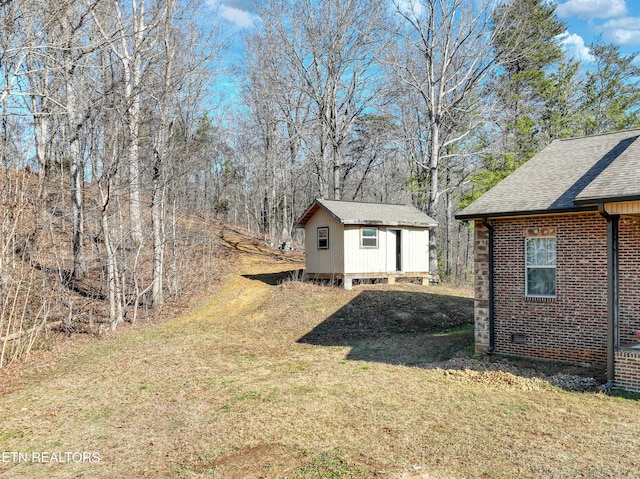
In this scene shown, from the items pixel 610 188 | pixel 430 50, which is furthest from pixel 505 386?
pixel 430 50

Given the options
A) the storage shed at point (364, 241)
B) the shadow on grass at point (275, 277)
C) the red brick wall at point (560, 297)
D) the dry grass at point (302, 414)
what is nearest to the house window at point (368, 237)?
the storage shed at point (364, 241)

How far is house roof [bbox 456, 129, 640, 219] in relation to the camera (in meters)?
8.46

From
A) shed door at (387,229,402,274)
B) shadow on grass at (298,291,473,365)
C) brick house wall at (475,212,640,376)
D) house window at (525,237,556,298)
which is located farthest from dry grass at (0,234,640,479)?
shed door at (387,229,402,274)

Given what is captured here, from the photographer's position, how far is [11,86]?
31.1 feet

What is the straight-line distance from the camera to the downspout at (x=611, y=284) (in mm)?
8359

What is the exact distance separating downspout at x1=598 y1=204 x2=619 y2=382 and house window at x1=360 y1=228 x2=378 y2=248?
37.0 ft

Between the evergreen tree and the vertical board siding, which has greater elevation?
the evergreen tree

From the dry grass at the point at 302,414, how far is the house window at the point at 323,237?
22.2 feet

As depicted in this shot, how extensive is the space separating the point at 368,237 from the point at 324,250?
6.12 ft

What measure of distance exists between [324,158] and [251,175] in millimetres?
14329

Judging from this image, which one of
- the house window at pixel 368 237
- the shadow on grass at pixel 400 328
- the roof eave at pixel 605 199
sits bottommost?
the shadow on grass at pixel 400 328

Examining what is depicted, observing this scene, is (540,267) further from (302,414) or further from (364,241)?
(364,241)

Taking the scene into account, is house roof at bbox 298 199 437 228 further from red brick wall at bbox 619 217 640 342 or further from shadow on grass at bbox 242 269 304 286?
red brick wall at bbox 619 217 640 342

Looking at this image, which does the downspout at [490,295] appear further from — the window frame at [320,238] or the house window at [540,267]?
the window frame at [320,238]
